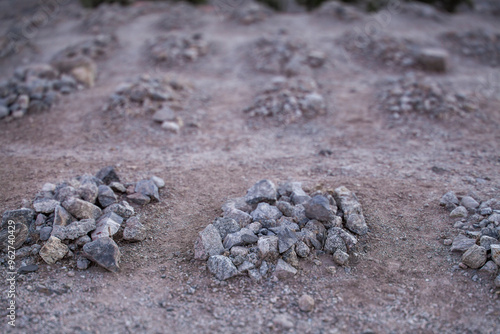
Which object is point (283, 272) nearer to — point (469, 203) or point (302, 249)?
point (302, 249)

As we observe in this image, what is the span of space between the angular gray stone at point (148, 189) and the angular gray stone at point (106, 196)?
0.29 meters

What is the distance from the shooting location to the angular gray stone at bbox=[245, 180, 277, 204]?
3885 millimetres

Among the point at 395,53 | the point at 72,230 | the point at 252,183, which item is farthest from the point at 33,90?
the point at 395,53

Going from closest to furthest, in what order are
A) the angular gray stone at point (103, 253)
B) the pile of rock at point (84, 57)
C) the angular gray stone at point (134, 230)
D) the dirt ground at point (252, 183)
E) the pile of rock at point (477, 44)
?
the dirt ground at point (252, 183) → the angular gray stone at point (103, 253) → the angular gray stone at point (134, 230) → the pile of rock at point (84, 57) → the pile of rock at point (477, 44)

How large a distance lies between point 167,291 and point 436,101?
19.3 ft

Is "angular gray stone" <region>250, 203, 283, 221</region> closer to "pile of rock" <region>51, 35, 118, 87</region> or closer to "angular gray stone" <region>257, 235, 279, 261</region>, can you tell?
"angular gray stone" <region>257, 235, 279, 261</region>

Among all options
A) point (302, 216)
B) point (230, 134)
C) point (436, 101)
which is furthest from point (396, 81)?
point (302, 216)

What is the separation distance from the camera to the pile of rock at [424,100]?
6535mm

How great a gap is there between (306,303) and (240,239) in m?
0.83

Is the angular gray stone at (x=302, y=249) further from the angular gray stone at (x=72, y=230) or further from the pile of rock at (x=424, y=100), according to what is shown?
the pile of rock at (x=424, y=100)

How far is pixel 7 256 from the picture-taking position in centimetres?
335

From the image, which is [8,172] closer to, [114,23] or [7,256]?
[7,256]

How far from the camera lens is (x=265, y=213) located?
370cm

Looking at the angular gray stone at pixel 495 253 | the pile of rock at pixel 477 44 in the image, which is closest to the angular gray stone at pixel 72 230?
the angular gray stone at pixel 495 253
